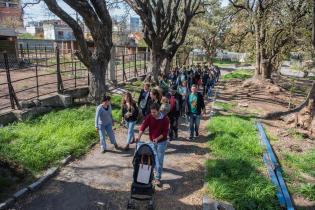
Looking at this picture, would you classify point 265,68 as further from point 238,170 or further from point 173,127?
point 238,170

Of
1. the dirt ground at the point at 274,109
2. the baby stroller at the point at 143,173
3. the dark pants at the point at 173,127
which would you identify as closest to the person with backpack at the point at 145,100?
the dark pants at the point at 173,127

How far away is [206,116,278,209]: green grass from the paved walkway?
40 cm

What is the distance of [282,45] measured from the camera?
24.5 metres

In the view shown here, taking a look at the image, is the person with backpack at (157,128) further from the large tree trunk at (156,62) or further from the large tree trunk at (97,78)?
the large tree trunk at (156,62)

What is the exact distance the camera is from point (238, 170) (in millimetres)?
7324

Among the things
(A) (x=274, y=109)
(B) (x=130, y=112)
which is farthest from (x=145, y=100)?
(A) (x=274, y=109)

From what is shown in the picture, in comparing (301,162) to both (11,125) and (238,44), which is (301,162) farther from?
(238,44)

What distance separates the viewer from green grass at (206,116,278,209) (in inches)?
243

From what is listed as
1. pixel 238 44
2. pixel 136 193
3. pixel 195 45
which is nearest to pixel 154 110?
pixel 136 193

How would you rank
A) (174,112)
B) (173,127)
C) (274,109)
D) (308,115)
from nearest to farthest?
(174,112) → (173,127) → (308,115) → (274,109)

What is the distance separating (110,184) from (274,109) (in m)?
12.7

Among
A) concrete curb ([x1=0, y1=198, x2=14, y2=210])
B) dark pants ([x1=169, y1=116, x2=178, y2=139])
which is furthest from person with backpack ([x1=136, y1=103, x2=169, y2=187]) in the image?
dark pants ([x1=169, y1=116, x2=178, y2=139])

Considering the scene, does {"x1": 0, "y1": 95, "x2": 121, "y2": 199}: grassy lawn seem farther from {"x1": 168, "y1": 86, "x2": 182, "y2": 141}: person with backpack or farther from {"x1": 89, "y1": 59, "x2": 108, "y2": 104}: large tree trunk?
{"x1": 168, "y1": 86, "x2": 182, "y2": 141}: person with backpack

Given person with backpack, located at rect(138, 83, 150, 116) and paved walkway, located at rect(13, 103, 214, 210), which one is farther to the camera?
person with backpack, located at rect(138, 83, 150, 116)
